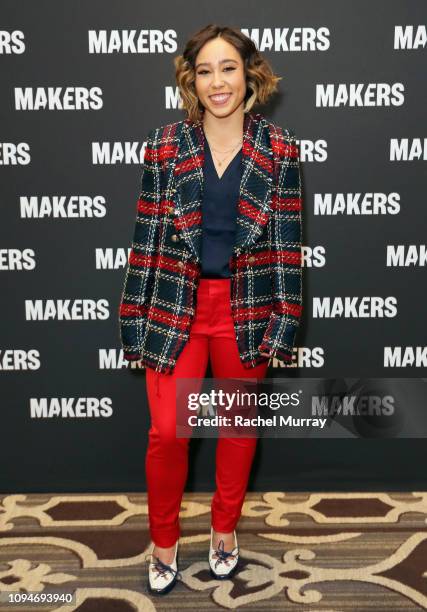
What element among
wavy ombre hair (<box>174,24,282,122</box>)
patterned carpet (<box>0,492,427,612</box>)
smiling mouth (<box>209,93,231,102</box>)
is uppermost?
wavy ombre hair (<box>174,24,282,122</box>)

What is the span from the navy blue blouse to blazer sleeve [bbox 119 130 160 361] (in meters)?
0.15

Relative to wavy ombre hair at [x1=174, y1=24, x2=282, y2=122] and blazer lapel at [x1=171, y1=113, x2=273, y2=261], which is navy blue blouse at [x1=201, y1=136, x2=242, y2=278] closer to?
blazer lapel at [x1=171, y1=113, x2=273, y2=261]

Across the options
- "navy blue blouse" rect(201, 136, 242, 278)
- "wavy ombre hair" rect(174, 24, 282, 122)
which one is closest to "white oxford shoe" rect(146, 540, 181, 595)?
"navy blue blouse" rect(201, 136, 242, 278)

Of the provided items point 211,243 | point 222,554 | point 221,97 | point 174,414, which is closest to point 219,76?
point 221,97

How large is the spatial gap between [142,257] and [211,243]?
0.22m

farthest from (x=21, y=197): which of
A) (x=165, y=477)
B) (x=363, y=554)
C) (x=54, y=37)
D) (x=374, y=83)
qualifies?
(x=363, y=554)

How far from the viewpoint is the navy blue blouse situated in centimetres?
203

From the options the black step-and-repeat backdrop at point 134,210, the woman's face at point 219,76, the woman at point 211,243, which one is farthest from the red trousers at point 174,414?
the black step-and-repeat backdrop at point 134,210

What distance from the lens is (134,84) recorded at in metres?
2.57

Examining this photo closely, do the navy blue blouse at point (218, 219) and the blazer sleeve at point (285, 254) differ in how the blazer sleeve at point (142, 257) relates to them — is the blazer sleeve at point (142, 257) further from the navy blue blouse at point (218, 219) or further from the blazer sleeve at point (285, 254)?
the blazer sleeve at point (285, 254)

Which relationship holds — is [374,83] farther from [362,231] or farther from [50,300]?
[50,300]

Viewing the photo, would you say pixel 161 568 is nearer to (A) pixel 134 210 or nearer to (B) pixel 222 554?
(B) pixel 222 554

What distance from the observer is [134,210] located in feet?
8.80

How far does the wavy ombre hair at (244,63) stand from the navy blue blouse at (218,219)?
0.71ft
